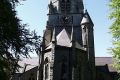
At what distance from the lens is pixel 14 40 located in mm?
11664

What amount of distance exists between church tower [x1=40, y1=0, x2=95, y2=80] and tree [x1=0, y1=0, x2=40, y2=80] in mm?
18749

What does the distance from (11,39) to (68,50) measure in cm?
2102

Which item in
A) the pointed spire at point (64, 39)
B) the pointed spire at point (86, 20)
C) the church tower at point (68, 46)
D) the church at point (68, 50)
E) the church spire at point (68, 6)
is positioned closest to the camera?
the church tower at point (68, 46)

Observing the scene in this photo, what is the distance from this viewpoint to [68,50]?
32.2 m

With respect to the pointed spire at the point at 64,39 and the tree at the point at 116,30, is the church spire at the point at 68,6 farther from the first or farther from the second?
the tree at the point at 116,30

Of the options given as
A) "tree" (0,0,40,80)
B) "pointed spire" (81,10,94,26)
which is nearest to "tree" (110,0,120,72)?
"tree" (0,0,40,80)

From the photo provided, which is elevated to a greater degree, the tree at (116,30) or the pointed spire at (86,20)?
the pointed spire at (86,20)

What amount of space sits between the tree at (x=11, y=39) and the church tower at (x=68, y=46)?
738 inches

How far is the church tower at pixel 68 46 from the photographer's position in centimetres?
3152

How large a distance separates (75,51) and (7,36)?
2141 centimetres

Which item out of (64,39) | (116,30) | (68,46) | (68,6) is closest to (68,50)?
(68,46)

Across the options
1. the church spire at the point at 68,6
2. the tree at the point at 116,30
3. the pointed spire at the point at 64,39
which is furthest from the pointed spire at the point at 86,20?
the tree at the point at 116,30

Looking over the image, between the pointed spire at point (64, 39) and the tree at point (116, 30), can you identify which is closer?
the tree at point (116, 30)

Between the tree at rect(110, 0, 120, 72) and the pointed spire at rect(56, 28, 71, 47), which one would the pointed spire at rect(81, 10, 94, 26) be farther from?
the tree at rect(110, 0, 120, 72)
